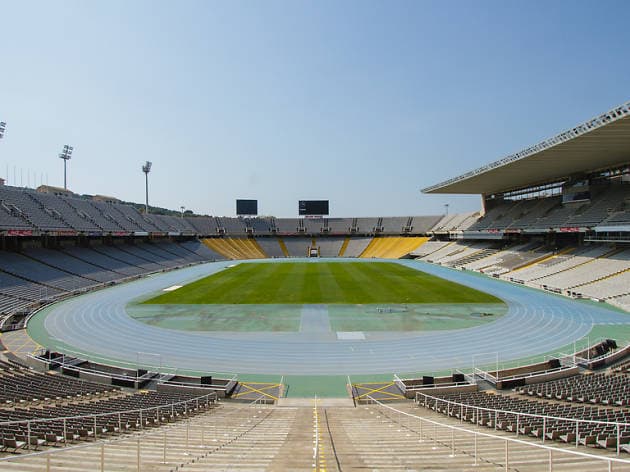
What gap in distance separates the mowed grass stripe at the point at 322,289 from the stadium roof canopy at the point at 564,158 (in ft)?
46.5

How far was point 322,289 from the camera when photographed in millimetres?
37906

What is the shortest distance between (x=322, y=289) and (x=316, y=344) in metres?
17.5

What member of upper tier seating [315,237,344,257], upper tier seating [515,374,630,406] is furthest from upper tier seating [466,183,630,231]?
upper tier seating [315,237,344,257]

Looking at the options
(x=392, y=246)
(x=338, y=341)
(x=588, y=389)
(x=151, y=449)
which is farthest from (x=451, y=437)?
(x=392, y=246)

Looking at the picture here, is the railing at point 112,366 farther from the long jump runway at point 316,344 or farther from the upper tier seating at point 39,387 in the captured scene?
the upper tier seating at point 39,387

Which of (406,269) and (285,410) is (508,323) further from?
(406,269)

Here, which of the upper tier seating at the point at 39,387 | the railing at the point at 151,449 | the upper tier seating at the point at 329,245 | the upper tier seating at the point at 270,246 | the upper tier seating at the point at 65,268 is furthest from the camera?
the upper tier seating at the point at 329,245

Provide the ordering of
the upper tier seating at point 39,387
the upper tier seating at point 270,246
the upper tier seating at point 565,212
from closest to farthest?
1. the upper tier seating at point 39,387
2. the upper tier seating at point 565,212
3. the upper tier seating at point 270,246

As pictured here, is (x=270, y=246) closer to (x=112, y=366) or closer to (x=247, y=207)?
(x=247, y=207)

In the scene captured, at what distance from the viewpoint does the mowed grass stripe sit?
106 ft

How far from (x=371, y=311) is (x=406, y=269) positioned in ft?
91.4

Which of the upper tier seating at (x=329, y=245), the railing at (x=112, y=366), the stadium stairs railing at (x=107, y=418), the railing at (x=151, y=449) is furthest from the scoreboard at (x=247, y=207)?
the railing at (x=151, y=449)

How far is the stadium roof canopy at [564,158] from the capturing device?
27734 millimetres

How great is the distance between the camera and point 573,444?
24.8 ft
